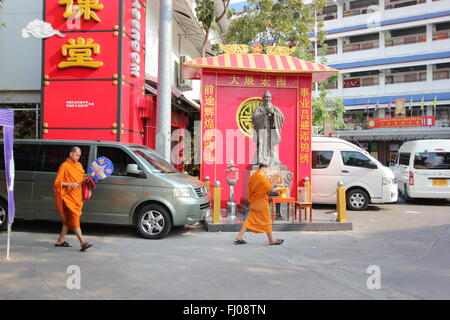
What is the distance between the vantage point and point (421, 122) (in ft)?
92.0

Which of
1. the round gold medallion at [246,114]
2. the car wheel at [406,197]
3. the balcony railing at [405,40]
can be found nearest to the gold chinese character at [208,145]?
the round gold medallion at [246,114]

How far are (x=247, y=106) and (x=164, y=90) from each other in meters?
2.54

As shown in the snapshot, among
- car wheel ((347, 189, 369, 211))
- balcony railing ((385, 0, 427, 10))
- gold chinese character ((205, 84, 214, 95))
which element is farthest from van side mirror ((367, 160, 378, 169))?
balcony railing ((385, 0, 427, 10))

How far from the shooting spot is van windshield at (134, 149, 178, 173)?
7.73 meters

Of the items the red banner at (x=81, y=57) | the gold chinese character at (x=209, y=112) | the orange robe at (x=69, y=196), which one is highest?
the red banner at (x=81, y=57)

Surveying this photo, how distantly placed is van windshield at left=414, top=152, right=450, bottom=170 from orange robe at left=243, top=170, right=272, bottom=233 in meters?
8.36

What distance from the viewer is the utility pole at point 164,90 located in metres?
9.20

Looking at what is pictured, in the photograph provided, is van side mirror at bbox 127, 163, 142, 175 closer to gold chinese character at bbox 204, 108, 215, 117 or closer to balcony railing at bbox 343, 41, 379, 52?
gold chinese character at bbox 204, 108, 215, 117

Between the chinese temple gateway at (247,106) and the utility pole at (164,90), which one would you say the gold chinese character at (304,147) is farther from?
the utility pole at (164,90)

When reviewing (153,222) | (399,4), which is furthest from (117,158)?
(399,4)

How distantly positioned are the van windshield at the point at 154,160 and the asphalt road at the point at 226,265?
1.30 metres
